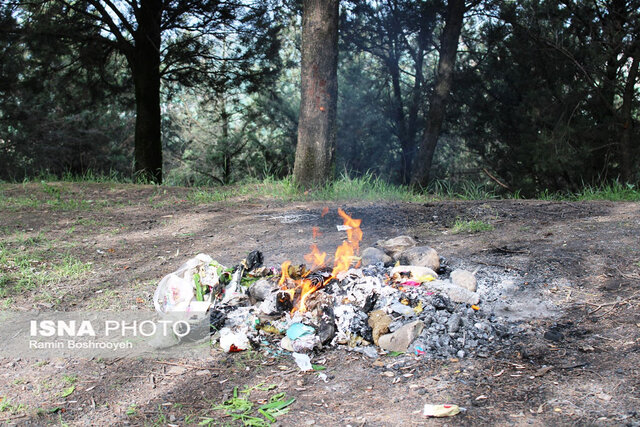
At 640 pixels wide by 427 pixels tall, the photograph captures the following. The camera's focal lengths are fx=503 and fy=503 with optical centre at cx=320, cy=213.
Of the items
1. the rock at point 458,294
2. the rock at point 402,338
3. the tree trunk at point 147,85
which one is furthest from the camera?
the tree trunk at point 147,85

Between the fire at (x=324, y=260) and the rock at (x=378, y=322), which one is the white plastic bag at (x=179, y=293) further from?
the rock at (x=378, y=322)

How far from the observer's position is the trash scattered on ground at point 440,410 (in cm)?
204

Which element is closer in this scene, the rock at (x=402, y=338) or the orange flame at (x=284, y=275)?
the rock at (x=402, y=338)

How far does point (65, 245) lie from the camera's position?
4.41 m

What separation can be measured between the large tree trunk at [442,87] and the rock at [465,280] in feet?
23.3

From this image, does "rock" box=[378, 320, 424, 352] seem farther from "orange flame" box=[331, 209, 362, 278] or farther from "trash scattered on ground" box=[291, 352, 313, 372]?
"orange flame" box=[331, 209, 362, 278]

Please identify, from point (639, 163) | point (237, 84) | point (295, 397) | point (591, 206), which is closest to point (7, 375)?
point (295, 397)

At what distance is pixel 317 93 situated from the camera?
20.9 ft

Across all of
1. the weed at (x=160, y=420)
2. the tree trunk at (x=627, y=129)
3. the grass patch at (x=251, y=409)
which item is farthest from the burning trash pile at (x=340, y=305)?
the tree trunk at (x=627, y=129)

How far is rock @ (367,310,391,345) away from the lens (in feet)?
9.14

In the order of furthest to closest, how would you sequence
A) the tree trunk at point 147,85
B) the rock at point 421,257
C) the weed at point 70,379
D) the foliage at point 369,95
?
1. the tree trunk at point 147,85
2. the foliage at point 369,95
3. the rock at point 421,257
4. the weed at point 70,379

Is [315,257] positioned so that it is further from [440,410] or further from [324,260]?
[440,410]

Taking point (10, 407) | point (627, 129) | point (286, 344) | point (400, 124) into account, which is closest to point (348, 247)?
point (286, 344)

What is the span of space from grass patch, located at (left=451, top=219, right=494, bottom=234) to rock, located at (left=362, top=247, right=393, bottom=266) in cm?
103
